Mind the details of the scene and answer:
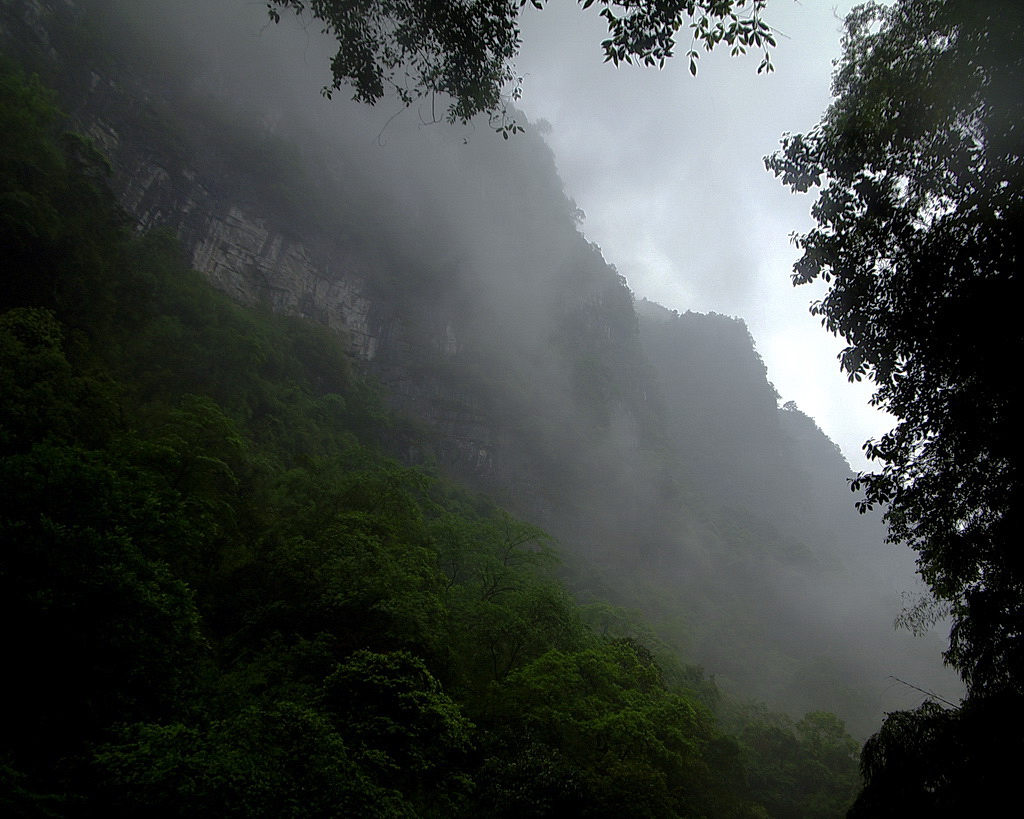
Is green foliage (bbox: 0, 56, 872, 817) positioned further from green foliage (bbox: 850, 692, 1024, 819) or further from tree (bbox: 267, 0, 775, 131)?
tree (bbox: 267, 0, 775, 131)

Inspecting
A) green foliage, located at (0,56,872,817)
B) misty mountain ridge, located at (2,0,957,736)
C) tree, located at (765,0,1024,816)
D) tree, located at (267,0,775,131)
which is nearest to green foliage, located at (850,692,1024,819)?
tree, located at (765,0,1024,816)

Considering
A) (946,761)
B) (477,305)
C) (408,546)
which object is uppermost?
(477,305)

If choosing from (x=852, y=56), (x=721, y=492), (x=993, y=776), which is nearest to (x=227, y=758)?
(x=993, y=776)

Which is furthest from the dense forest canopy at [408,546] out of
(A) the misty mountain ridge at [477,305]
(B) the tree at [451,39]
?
(A) the misty mountain ridge at [477,305]

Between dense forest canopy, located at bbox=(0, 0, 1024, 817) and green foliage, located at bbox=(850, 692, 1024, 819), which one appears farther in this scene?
dense forest canopy, located at bbox=(0, 0, 1024, 817)

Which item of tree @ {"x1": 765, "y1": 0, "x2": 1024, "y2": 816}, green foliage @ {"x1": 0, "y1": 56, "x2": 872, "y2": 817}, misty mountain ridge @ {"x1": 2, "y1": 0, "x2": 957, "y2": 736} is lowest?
green foliage @ {"x1": 0, "y1": 56, "x2": 872, "y2": 817}

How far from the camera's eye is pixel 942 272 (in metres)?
5.59

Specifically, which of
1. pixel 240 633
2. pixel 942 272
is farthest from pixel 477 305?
pixel 942 272

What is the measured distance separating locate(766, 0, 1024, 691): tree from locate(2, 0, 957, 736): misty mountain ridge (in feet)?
80.8

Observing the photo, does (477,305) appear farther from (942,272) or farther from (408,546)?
(942,272)

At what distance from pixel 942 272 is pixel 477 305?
55203 mm

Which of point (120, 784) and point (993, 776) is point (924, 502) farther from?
point (120, 784)

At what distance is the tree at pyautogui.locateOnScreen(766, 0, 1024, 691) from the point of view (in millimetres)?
5016

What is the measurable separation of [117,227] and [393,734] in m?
20.3
